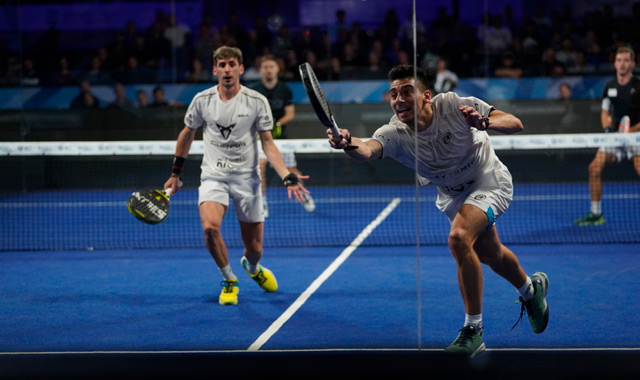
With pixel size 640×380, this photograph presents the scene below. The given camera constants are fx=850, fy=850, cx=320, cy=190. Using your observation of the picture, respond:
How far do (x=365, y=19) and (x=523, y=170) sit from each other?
3868mm

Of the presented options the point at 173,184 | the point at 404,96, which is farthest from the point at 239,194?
the point at 404,96

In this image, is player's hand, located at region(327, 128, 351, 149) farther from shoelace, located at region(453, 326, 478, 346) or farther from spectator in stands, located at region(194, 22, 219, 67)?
spectator in stands, located at region(194, 22, 219, 67)

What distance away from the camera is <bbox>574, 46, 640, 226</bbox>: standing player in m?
9.84

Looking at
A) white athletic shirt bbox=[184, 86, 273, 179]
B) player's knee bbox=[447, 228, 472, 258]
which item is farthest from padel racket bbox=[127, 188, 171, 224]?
player's knee bbox=[447, 228, 472, 258]

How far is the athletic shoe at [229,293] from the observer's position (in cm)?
650

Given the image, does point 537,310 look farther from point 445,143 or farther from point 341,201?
point 341,201

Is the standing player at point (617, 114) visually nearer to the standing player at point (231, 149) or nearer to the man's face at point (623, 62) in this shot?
the man's face at point (623, 62)

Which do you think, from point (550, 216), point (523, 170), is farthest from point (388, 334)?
point (523, 170)

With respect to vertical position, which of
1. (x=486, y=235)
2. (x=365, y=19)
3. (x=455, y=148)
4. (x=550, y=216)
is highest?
(x=365, y=19)

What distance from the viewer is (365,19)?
15133 mm

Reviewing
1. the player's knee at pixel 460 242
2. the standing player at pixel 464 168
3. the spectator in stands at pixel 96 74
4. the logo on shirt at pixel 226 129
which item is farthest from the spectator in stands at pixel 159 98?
the player's knee at pixel 460 242

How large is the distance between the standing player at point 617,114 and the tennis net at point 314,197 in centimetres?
15

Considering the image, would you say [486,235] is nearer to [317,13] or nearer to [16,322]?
[16,322]

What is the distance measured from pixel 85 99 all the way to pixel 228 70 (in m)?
9.00
